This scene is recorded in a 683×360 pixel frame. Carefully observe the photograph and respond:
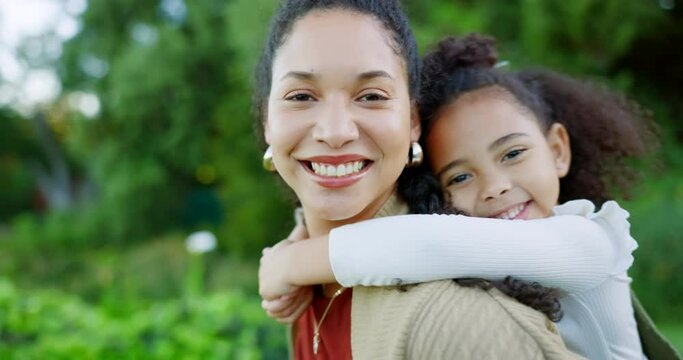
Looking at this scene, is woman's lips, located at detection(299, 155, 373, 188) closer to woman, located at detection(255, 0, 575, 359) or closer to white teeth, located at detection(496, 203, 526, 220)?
woman, located at detection(255, 0, 575, 359)

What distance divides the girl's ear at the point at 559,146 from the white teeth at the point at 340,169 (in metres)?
0.70

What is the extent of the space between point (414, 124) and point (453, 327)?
0.57 m

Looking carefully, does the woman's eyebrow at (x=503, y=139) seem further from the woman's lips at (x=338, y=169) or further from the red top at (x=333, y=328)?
the red top at (x=333, y=328)

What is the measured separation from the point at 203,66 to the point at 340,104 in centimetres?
1112

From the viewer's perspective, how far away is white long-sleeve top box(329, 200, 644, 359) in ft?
4.50

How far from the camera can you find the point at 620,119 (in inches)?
87.0

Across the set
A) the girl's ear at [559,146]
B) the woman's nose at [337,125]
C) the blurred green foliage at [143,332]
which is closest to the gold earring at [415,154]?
the woman's nose at [337,125]

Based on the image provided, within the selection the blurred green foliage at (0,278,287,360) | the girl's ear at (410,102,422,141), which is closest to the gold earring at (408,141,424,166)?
the girl's ear at (410,102,422,141)

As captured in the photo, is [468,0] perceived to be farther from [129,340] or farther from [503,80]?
[503,80]

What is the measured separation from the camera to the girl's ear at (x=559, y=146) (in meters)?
1.94

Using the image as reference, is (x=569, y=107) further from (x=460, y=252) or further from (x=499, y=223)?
(x=460, y=252)

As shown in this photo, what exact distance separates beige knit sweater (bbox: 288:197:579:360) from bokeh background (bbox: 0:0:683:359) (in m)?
0.85

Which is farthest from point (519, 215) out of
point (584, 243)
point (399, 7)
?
point (399, 7)

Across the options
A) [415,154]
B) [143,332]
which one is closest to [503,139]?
[415,154]
